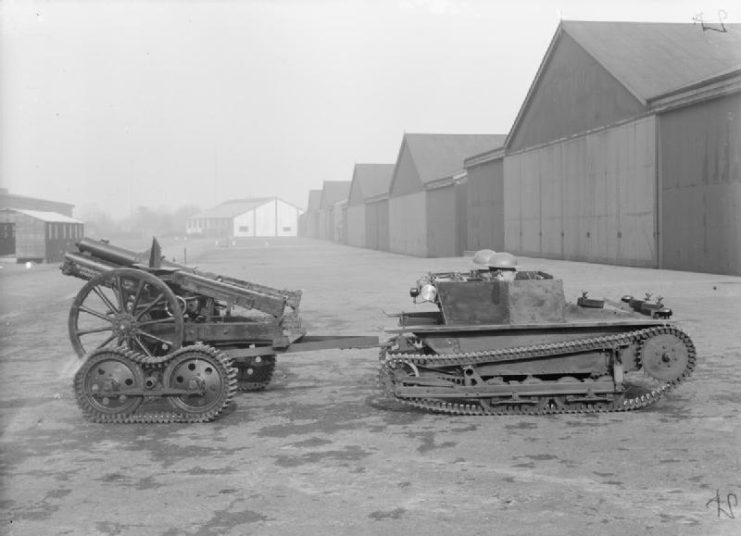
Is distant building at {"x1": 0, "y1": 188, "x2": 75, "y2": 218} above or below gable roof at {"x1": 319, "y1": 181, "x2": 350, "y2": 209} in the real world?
below

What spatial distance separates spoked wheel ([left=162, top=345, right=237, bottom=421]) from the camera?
7.57 m

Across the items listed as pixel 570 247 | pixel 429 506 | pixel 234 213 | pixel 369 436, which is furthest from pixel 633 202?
pixel 234 213

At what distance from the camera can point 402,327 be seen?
8.33 m

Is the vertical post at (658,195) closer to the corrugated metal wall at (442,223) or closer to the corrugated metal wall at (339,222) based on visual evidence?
the corrugated metal wall at (442,223)

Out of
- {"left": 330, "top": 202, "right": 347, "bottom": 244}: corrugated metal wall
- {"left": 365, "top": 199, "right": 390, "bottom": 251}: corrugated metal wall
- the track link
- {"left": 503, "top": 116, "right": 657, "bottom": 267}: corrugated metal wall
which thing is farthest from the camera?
{"left": 330, "top": 202, "right": 347, "bottom": 244}: corrugated metal wall

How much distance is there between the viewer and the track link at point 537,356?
25.4 ft

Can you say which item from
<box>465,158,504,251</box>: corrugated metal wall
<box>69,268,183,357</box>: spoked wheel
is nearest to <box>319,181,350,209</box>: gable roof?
<box>465,158,504,251</box>: corrugated metal wall

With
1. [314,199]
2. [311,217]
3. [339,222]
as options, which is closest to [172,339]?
[339,222]

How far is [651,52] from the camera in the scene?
28.4 meters

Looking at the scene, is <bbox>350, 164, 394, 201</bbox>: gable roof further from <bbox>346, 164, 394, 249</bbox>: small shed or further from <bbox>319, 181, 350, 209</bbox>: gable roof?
<bbox>319, 181, 350, 209</bbox>: gable roof

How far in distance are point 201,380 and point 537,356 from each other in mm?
3382

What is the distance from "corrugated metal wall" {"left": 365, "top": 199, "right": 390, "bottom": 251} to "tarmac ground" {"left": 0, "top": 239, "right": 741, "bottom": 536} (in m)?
49.6

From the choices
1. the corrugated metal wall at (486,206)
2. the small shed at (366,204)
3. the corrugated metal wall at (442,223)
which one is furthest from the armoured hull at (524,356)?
the small shed at (366,204)

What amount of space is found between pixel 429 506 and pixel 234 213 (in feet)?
419
